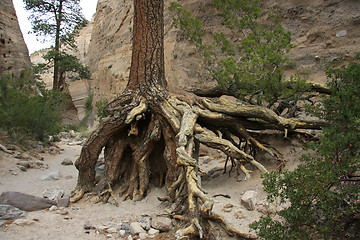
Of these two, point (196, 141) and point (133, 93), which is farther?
point (133, 93)

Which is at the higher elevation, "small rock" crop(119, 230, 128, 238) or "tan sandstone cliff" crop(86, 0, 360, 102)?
"tan sandstone cliff" crop(86, 0, 360, 102)

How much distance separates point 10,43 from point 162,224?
14164mm

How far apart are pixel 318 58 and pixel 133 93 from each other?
15.6ft

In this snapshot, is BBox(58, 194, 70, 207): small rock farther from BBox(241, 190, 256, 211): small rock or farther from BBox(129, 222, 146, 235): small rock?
BBox(241, 190, 256, 211): small rock

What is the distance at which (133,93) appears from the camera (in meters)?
4.59

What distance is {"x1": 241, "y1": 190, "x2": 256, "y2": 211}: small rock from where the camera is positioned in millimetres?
3189

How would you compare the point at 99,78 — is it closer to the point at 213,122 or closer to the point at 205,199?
the point at 213,122

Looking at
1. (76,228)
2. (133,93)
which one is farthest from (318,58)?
(76,228)

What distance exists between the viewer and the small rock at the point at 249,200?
3.19 metres

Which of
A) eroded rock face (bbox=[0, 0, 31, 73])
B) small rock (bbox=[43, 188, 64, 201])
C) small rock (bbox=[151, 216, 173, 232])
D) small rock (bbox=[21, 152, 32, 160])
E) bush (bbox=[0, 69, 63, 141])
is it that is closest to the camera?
small rock (bbox=[151, 216, 173, 232])

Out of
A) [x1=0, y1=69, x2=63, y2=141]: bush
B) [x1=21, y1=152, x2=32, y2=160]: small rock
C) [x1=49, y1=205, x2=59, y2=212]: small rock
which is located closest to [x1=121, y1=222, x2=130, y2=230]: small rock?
[x1=49, y1=205, x2=59, y2=212]: small rock

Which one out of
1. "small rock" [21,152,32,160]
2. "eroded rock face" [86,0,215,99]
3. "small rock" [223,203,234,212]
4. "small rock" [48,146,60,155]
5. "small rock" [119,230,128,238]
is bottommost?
"small rock" [48,146,60,155]

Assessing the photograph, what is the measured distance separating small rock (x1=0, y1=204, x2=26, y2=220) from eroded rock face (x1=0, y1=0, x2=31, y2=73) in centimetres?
1152

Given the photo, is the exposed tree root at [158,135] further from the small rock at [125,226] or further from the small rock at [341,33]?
the small rock at [341,33]
